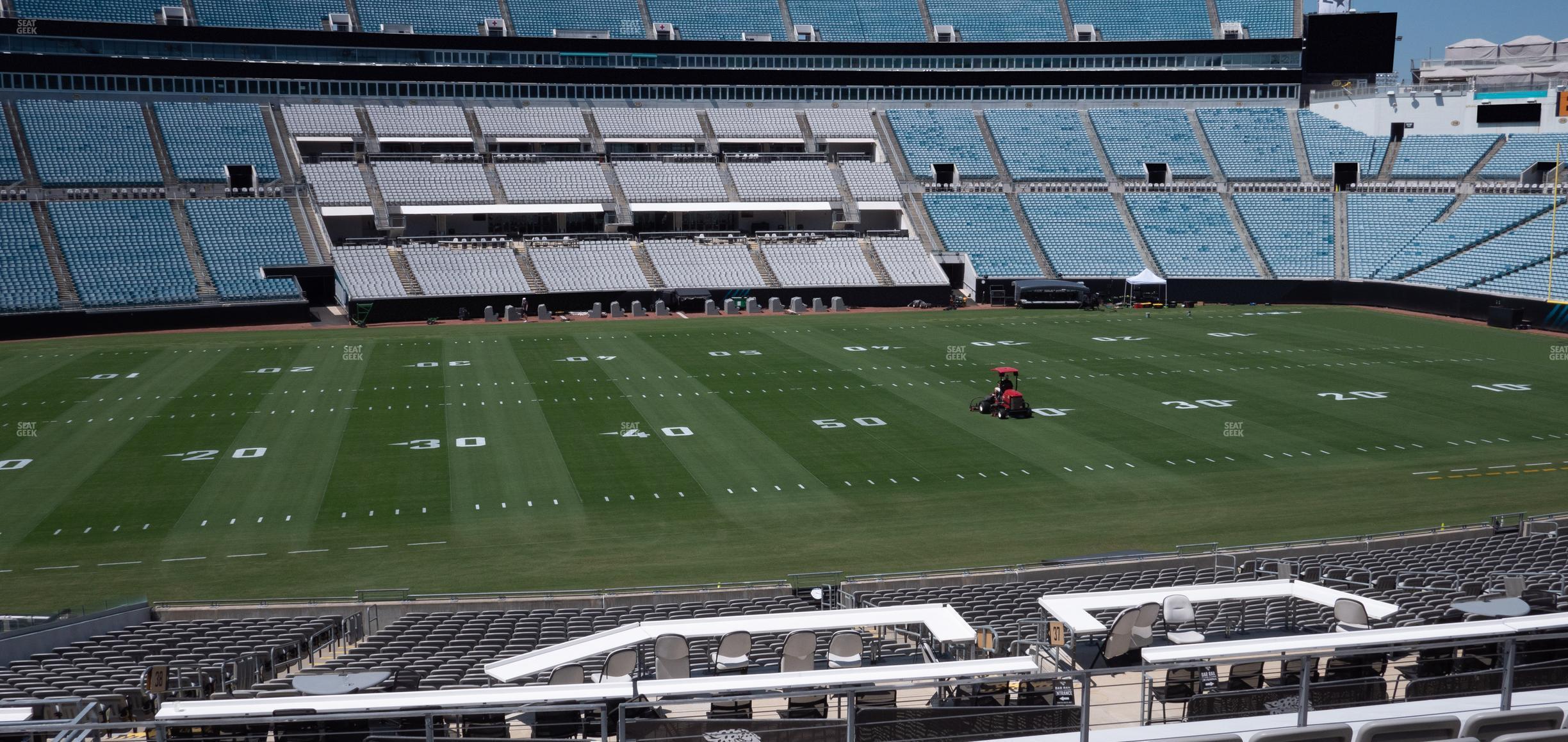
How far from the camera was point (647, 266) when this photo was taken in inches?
2702

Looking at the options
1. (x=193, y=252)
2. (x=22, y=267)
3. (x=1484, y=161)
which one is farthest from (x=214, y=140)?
(x=1484, y=161)

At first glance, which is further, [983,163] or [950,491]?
[983,163]

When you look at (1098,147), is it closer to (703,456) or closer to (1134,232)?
(1134,232)

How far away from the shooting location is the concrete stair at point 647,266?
67.1m

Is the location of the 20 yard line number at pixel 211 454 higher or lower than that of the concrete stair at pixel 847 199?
lower

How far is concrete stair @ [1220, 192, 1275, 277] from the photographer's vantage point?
69.9m

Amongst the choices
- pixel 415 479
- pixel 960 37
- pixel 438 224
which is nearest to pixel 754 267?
pixel 438 224

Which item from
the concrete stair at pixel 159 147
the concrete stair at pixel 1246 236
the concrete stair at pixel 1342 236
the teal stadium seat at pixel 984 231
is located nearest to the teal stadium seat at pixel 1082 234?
the teal stadium seat at pixel 984 231

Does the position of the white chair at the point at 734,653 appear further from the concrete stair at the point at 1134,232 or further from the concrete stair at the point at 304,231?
the concrete stair at the point at 1134,232

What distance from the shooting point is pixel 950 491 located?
95.0 ft

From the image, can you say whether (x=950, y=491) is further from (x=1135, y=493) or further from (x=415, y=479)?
(x=415, y=479)

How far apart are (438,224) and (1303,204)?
52.4 meters

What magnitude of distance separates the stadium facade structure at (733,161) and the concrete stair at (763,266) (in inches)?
7.9

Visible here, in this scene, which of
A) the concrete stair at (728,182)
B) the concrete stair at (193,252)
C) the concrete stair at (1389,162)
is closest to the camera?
the concrete stair at (193,252)
